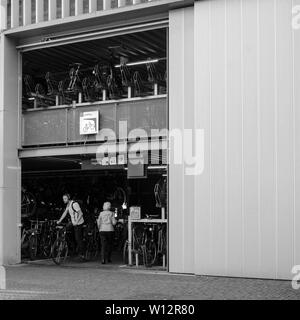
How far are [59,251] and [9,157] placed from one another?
2.77 m

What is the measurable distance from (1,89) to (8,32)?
1.50m

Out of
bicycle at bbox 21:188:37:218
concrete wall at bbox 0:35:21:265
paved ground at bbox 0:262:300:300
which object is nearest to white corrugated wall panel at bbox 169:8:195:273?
paved ground at bbox 0:262:300:300

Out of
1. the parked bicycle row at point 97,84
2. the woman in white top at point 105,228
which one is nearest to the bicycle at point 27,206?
the parked bicycle row at point 97,84

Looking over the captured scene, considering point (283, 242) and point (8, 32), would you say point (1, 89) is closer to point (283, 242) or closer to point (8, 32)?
point (8, 32)

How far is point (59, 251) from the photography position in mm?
15695

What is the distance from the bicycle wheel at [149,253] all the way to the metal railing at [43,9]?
576 centimetres

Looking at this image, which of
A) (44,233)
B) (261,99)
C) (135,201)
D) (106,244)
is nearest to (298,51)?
(261,99)

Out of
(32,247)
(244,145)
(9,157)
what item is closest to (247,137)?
(244,145)

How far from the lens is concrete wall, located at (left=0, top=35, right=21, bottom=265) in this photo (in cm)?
1553

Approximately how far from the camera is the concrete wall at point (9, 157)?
51.0 ft

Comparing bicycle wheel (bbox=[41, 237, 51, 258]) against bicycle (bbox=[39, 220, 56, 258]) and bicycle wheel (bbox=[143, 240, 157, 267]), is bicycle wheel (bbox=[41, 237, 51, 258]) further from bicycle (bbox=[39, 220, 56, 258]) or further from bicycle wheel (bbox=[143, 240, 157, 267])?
bicycle wheel (bbox=[143, 240, 157, 267])

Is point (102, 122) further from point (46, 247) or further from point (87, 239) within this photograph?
point (46, 247)

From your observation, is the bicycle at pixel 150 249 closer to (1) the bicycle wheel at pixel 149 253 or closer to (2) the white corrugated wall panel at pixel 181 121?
(1) the bicycle wheel at pixel 149 253

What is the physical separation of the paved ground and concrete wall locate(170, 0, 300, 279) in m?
0.66
